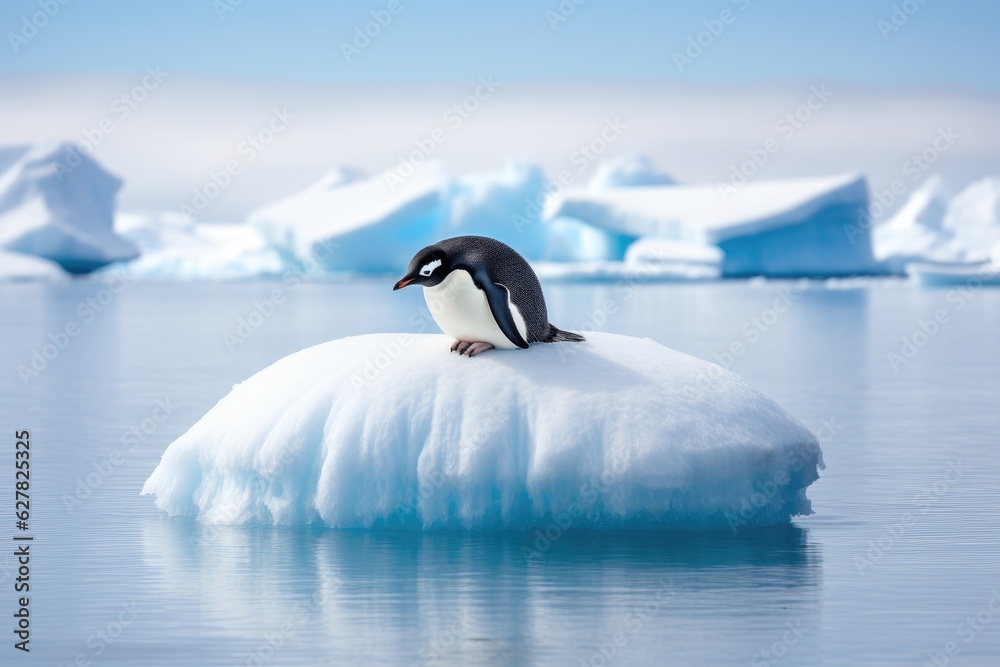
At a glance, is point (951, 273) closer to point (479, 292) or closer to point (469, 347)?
point (469, 347)

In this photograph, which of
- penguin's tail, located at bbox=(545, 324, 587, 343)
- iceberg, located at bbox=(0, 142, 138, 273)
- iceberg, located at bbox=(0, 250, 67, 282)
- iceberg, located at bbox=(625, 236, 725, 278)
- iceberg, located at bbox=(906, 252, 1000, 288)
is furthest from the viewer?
iceberg, located at bbox=(0, 142, 138, 273)

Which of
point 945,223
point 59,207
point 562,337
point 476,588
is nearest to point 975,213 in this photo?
point 945,223

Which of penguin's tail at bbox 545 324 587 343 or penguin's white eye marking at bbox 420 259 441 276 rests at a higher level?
penguin's white eye marking at bbox 420 259 441 276

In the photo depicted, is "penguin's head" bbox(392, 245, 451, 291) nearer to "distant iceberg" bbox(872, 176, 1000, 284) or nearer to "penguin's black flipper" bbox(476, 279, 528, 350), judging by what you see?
"penguin's black flipper" bbox(476, 279, 528, 350)

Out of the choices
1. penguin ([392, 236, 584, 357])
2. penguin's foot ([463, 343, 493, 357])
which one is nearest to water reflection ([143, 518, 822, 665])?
penguin's foot ([463, 343, 493, 357])

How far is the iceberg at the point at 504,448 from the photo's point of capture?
6.88m

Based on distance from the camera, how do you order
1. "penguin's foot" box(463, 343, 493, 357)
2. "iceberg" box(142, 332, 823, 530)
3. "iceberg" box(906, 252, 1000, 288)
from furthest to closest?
"iceberg" box(906, 252, 1000, 288), "penguin's foot" box(463, 343, 493, 357), "iceberg" box(142, 332, 823, 530)

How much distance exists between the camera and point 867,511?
7918 mm

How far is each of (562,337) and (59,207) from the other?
51949 millimetres

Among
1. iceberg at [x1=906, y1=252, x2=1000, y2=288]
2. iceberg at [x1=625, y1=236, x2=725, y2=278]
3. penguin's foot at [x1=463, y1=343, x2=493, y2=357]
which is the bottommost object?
penguin's foot at [x1=463, y1=343, x2=493, y2=357]

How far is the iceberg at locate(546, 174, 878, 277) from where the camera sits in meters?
44.7

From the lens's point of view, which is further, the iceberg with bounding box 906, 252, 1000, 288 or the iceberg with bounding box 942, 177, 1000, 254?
the iceberg with bounding box 942, 177, 1000, 254

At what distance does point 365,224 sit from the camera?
47531mm

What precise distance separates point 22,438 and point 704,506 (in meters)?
6.35
